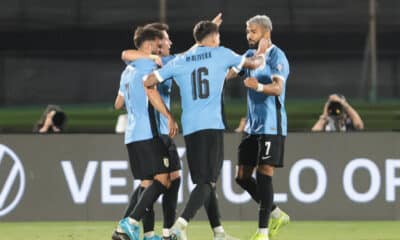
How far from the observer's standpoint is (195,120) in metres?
11.8

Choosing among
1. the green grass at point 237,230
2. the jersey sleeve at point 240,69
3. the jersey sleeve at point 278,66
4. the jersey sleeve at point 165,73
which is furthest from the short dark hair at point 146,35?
the green grass at point 237,230

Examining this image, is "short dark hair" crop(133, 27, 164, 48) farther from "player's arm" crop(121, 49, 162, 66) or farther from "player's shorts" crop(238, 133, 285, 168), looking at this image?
"player's shorts" crop(238, 133, 285, 168)

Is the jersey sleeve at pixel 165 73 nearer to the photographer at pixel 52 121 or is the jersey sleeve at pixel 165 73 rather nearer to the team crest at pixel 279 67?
the team crest at pixel 279 67

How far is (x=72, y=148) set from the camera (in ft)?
51.8

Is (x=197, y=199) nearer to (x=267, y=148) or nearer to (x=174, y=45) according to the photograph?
(x=267, y=148)

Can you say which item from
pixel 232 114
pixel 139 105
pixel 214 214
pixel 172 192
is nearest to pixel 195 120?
pixel 139 105

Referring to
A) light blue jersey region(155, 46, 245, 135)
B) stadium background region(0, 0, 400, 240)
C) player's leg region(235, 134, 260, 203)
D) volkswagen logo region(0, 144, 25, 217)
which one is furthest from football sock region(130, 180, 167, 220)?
stadium background region(0, 0, 400, 240)

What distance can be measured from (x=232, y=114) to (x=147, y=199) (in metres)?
10.9

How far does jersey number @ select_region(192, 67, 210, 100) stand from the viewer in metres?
11.8

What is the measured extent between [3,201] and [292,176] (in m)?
3.52

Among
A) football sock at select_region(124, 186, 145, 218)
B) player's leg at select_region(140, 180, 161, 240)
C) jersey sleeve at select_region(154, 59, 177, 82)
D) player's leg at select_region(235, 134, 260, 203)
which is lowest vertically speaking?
player's leg at select_region(140, 180, 161, 240)

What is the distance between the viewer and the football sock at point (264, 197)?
12.4 meters

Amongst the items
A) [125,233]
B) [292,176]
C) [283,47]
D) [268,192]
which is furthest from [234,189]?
[283,47]

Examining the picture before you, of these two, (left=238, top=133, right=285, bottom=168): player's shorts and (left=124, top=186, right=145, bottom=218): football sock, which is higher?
(left=238, top=133, right=285, bottom=168): player's shorts
